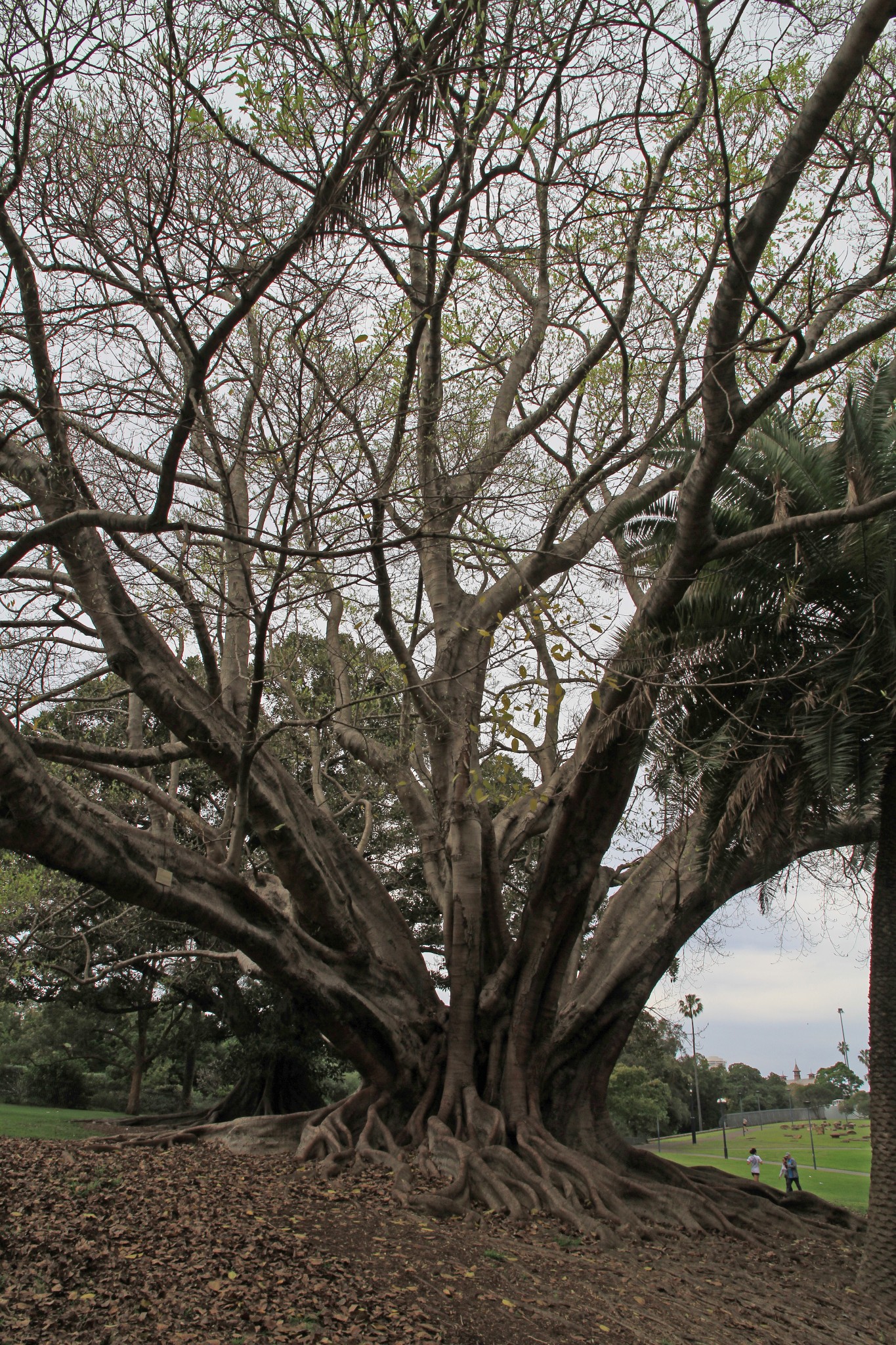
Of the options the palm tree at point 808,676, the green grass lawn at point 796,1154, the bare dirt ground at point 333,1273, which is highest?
the palm tree at point 808,676

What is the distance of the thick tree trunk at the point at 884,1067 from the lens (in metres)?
6.39

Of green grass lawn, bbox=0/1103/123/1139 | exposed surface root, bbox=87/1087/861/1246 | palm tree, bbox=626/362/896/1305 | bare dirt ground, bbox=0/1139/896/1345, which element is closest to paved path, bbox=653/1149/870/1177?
green grass lawn, bbox=0/1103/123/1139

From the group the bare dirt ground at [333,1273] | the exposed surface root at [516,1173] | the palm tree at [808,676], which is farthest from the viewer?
the exposed surface root at [516,1173]

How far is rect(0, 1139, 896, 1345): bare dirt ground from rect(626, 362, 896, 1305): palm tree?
140 centimetres

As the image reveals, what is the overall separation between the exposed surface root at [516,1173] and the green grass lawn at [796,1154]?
7.30 metres

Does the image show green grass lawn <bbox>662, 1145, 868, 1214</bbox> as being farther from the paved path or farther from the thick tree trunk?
the thick tree trunk

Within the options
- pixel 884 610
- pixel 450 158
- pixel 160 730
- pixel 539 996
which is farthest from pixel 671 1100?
pixel 450 158

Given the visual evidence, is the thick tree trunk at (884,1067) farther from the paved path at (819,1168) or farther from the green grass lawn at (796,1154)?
the paved path at (819,1168)

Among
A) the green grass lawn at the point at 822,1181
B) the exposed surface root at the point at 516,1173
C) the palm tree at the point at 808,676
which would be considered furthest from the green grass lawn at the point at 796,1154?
the palm tree at the point at 808,676

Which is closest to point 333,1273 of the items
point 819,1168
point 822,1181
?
point 822,1181

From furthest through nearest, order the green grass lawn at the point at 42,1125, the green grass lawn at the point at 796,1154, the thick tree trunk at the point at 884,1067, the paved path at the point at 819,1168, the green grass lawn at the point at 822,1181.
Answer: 1. the paved path at the point at 819,1168
2. the green grass lawn at the point at 796,1154
3. the green grass lawn at the point at 822,1181
4. the green grass lawn at the point at 42,1125
5. the thick tree trunk at the point at 884,1067

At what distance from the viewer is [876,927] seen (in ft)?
22.9

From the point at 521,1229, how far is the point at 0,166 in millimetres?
7970

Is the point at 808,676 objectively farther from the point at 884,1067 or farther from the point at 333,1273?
the point at 333,1273
